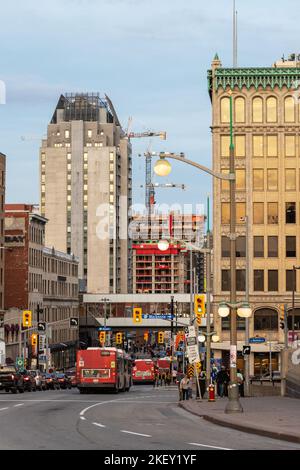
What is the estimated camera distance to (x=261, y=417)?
97.6 feet

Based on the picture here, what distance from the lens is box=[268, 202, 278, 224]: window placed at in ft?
314

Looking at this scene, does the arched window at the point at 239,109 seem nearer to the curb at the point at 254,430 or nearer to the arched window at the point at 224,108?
the arched window at the point at 224,108

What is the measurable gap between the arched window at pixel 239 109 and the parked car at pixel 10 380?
4172 centimetres

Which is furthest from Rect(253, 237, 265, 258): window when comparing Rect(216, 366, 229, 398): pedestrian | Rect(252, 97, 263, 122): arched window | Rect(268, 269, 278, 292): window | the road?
the road

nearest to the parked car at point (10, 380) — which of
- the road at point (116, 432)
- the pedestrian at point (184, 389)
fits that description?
the pedestrian at point (184, 389)

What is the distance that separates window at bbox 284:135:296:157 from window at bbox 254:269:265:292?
39.6ft

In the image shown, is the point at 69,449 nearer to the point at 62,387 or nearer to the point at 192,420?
the point at 192,420

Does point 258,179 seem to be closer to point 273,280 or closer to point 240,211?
point 240,211

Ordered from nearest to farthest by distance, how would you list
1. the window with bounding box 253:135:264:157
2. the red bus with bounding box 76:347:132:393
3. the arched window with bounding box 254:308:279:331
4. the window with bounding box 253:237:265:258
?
the red bus with bounding box 76:347:132:393
the arched window with bounding box 254:308:279:331
the window with bounding box 253:135:264:157
the window with bounding box 253:237:265:258

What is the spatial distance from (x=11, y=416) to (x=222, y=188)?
213ft

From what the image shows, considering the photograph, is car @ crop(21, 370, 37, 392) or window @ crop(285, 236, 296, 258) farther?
window @ crop(285, 236, 296, 258)

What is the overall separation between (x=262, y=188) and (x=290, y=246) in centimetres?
649

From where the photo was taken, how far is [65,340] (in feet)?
508

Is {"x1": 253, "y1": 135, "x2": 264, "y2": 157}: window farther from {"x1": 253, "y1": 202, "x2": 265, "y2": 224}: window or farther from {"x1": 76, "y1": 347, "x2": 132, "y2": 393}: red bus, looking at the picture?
{"x1": 76, "y1": 347, "x2": 132, "y2": 393}: red bus
